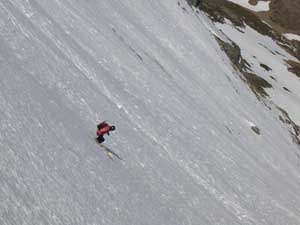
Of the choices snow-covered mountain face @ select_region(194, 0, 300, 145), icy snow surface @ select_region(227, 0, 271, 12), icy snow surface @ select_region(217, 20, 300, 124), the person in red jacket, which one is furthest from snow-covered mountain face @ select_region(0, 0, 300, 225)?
icy snow surface @ select_region(227, 0, 271, 12)

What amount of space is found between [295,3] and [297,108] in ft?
375

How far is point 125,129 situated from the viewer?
84.2ft

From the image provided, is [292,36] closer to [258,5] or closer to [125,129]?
[258,5]

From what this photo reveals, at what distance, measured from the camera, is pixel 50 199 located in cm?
1485

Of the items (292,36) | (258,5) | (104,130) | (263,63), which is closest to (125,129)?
(104,130)

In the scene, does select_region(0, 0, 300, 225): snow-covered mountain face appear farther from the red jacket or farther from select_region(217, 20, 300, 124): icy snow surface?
select_region(217, 20, 300, 124): icy snow surface

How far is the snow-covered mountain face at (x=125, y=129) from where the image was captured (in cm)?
1631

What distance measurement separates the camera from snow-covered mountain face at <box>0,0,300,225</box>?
53.5ft

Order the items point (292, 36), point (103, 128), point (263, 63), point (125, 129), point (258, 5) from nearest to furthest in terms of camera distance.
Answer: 1. point (103, 128)
2. point (125, 129)
3. point (263, 63)
4. point (292, 36)
5. point (258, 5)

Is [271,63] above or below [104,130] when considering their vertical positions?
below

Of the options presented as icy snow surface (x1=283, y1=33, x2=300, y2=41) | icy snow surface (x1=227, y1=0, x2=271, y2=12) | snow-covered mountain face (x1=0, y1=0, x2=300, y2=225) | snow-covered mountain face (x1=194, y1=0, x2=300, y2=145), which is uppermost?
snow-covered mountain face (x1=0, y1=0, x2=300, y2=225)

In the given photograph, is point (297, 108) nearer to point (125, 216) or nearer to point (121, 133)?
point (121, 133)

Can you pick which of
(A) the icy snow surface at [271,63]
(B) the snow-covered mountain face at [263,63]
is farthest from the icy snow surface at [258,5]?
(A) the icy snow surface at [271,63]

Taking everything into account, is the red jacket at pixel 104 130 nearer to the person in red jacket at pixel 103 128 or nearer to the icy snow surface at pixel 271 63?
the person in red jacket at pixel 103 128
